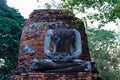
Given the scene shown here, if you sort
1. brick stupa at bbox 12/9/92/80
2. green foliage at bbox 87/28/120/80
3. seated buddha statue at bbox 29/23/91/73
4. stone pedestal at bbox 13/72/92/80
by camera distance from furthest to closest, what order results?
1. green foliage at bbox 87/28/120/80
2. brick stupa at bbox 12/9/92/80
3. seated buddha statue at bbox 29/23/91/73
4. stone pedestal at bbox 13/72/92/80

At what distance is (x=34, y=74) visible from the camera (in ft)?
19.7

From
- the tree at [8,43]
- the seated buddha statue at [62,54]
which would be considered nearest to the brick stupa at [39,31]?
the seated buddha statue at [62,54]

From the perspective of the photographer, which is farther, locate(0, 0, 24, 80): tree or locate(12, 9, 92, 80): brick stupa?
locate(0, 0, 24, 80): tree

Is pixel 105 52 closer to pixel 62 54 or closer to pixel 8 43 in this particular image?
pixel 8 43

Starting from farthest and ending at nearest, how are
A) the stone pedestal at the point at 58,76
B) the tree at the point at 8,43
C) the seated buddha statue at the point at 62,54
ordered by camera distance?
1. the tree at the point at 8,43
2. the seated buddha statue at the point at 62,54
3. the stone pedestal at the point at 58,76

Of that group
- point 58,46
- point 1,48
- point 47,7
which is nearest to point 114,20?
point 58,46

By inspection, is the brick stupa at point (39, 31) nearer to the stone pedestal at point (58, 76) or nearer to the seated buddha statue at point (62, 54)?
the seated buddha statue at point (62, 54)

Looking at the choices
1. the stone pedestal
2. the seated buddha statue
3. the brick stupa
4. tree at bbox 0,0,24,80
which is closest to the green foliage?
tree at bbox 0,0,24,80

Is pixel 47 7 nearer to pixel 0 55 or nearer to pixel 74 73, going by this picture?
pixel 74 73

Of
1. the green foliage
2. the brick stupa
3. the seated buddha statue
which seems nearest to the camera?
the seated buddha statue

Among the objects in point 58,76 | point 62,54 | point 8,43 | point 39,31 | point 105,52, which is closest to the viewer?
point 58,76

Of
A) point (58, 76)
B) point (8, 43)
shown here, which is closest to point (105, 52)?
point (8, 43)

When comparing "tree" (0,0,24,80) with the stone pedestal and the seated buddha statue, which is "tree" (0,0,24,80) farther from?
the stone pedestal

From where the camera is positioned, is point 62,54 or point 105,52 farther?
point 105,52
